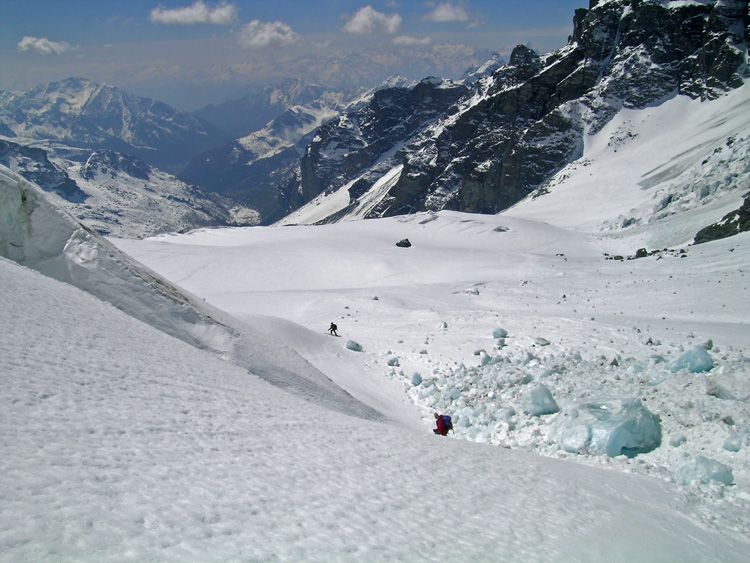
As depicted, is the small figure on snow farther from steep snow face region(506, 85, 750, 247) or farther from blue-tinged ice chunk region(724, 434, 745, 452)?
steep snow face region(506, 85, 750, 247)

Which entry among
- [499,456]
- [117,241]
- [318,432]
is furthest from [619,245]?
[117,241]

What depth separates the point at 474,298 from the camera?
1077 inches

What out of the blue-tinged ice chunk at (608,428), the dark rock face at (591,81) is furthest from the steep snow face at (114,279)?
the dark rock face at (591,81)

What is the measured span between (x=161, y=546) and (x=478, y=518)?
3.70 meters

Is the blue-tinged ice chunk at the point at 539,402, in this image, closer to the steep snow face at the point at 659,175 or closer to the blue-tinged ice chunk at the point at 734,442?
the blue-tinged ice chunk at the point at 734,442

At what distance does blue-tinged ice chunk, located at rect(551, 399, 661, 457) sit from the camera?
32.9ft

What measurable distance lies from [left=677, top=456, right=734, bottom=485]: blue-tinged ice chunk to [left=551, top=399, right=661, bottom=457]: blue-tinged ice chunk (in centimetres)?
137

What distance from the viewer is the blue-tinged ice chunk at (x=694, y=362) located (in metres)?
12.1

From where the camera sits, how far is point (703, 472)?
8.34 metres

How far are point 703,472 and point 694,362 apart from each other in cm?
481

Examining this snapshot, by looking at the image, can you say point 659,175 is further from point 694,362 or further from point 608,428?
point 608,428

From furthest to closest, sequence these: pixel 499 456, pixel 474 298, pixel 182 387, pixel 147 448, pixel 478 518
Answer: pixel 474 298 → pixel 499 456 → pixel 182 387 → pixel 478 518 → pixel 147 448

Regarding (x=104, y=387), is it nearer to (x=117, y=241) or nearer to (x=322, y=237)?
(x=322, y=237)

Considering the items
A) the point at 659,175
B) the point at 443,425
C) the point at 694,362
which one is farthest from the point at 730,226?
the point at 659,175
